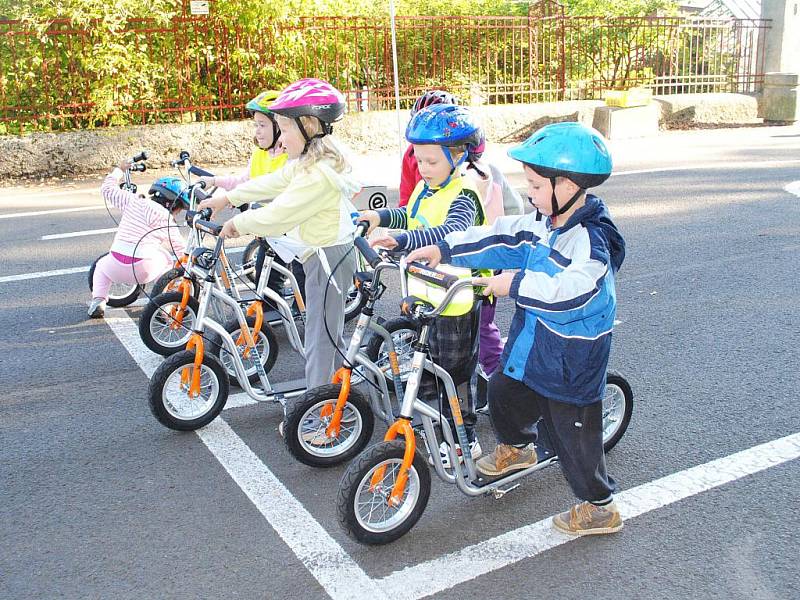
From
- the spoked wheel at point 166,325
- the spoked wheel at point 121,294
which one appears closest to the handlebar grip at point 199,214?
the spoked wheel at point 166,325

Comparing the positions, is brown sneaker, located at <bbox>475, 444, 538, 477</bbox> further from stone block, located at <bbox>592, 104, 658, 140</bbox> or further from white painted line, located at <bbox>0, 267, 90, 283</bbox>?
stone block, located at <bbox>592, 104, 658, 140</bbox>

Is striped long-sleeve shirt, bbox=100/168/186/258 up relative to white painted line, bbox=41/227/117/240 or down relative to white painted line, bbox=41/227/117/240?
up

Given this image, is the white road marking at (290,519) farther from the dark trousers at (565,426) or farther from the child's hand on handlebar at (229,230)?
the child's hand on handlebar at (229,230)

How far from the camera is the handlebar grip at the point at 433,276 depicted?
3.30 m

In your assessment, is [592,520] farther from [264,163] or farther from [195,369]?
[264,163]

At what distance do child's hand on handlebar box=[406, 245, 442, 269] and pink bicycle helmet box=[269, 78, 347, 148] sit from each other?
1.12 m

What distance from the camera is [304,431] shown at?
168 inches

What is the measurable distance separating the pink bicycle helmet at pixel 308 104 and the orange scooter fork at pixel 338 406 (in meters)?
1.21

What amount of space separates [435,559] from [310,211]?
182 centimetres

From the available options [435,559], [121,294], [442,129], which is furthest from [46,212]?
[435,559]

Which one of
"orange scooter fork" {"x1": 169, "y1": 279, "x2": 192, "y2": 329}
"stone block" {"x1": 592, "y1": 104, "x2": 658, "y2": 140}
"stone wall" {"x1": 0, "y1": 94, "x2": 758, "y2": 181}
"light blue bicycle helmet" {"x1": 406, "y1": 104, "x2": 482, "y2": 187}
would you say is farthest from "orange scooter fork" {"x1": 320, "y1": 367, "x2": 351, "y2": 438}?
"stone block" {"x1": 592, "y1": 104, "x2": 658, "y2": 140}

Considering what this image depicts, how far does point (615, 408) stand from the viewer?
14.3 feet

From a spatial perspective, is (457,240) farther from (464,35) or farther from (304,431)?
(464,35)

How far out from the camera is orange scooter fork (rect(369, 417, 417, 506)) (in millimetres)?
3506
